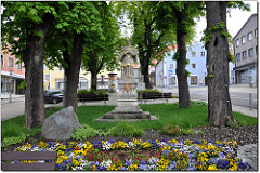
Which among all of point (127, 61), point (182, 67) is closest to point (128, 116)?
point (127, 61)

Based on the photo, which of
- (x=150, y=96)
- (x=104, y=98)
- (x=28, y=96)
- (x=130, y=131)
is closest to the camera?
(x=130, y=131)

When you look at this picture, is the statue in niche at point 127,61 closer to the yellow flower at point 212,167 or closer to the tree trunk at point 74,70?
the tree trunk at point 74,70

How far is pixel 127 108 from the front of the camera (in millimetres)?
8266

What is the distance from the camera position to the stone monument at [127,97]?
7809 millimetres

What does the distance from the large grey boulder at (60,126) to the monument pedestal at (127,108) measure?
2986mm

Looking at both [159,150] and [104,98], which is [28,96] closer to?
[159,150]

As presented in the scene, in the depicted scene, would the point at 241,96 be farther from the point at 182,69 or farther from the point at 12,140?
the point at 12,140

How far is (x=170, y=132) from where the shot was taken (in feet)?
16.0

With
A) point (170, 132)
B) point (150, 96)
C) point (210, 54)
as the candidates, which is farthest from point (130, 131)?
point (150, 96)

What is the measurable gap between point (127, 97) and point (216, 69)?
4082 millimetres

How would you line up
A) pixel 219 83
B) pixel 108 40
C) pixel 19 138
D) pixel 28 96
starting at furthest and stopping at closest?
pixel 108 40 → pixel 28 96 → pixel 219 83 → pixel 19 138

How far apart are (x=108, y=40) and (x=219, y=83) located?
244 inches

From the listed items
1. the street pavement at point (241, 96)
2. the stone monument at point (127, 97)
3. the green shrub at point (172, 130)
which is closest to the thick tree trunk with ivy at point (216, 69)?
the green shrub at point (172, 130)

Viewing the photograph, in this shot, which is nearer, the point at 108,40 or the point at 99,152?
the point at 99,152
